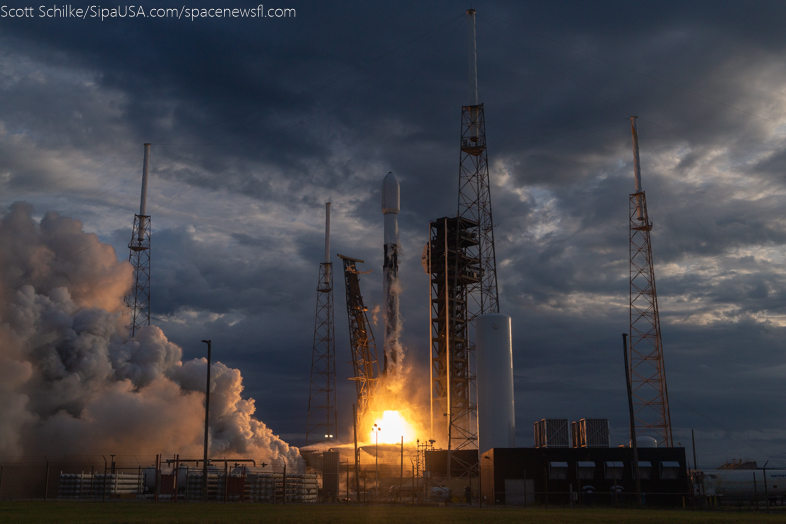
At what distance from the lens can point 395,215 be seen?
261 feet

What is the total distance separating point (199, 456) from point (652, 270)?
49.5m

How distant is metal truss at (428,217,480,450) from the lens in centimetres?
7156

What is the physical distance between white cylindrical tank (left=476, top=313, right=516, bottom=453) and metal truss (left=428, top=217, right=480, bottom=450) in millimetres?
11604

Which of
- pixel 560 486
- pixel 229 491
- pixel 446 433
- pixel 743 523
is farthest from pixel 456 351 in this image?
pixel 743 523

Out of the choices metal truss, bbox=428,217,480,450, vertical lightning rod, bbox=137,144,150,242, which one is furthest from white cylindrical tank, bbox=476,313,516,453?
vertical lightning rod, bbox=137,144,150,242

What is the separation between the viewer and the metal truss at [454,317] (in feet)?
235

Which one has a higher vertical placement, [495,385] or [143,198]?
[143,198]

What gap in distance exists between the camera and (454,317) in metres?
73.2

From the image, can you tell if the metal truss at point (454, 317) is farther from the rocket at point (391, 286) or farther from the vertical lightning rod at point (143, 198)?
the vertical lightning rod at point (143, 198)

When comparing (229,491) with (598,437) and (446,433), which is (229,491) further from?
(598,437)

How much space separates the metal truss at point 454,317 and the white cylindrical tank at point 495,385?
1160 cm

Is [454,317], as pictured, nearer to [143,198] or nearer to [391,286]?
[391,286]

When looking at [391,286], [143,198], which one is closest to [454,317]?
[391,286]

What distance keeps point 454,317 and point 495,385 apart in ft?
55.3
